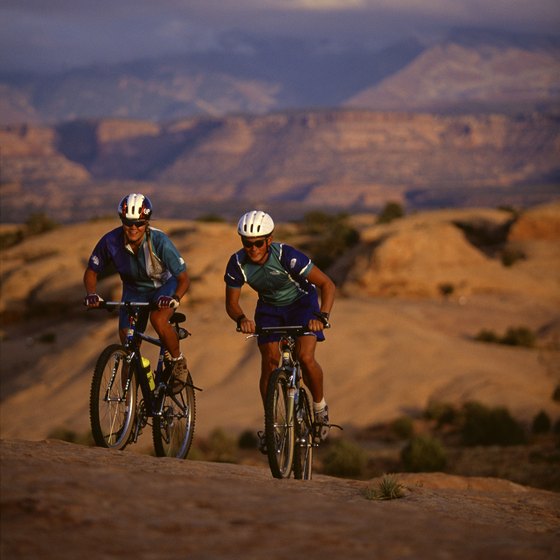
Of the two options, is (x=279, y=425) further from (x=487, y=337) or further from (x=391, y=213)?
(x=391, y=213)

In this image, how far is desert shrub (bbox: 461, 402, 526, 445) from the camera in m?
19.2

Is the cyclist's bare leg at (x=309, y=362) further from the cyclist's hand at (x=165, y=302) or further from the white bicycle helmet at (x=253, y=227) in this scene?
the cyclist's hand at (x=165, y=302)

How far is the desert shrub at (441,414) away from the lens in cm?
2119

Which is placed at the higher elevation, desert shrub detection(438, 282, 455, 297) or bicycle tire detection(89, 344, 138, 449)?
desert shrub detection(438, 282, 455, 297)

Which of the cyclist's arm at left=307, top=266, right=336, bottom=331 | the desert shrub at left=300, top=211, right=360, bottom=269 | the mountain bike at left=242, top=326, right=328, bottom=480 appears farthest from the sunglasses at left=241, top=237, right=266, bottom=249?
the desert shrub at left=300, top=211, right=360, bottom=269

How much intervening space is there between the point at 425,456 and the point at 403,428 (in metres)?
4.19

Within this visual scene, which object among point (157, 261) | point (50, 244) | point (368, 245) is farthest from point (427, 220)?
point (157, 261)

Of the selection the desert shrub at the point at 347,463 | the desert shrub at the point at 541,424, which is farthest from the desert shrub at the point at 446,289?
the desert shrub at the point at 347,463

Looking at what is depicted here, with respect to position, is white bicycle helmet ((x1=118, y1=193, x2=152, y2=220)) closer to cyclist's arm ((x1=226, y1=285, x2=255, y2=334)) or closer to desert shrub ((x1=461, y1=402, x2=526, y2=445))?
cyclist's arm ((x1=226, y1=285, x2=255, y2=334))

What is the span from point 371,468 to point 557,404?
709cm

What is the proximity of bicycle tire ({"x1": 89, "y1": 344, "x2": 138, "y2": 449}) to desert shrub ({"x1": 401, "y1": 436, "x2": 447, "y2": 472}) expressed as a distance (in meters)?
8.81

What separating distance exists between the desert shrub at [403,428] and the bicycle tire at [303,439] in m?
12.4

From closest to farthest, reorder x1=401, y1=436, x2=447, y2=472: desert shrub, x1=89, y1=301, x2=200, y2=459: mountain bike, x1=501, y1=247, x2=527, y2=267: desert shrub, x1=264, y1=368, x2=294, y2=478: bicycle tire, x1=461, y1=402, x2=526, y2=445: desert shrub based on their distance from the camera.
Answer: x1=264, y1=368, x2=294, y2=478: bicycle tire → x1=89, y1=301, x2=200, y2=459: mountain bike → x1=401, y1=436, x2=447, y2=472: desert shrub → x1=461, y1=402, x2=526, y2=445: desert shrub → x1=501, y1=247, x2=527, y2=267: desert shrub

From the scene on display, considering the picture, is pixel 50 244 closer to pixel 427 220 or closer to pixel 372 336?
pixel 427 220
